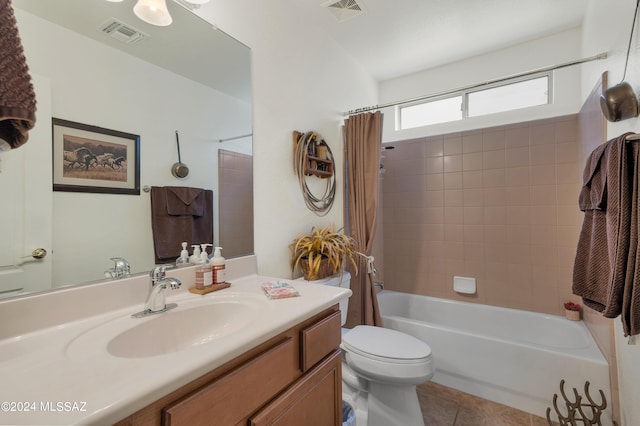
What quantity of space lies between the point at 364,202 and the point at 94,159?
166cm

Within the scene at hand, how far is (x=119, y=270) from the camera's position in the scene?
3.07 ft

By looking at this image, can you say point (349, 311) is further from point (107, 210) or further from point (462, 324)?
point (107, 210)

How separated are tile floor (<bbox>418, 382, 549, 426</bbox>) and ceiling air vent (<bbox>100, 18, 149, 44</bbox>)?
2341mm

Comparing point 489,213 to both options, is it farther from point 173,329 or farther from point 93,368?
point 93,368

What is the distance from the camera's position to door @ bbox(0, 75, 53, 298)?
738 millimetres

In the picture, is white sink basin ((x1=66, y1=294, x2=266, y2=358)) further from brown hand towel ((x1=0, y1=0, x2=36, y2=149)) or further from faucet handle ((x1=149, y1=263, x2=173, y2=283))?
brown hand towel ((x1=0, y1=0, x2=36, y2=149))

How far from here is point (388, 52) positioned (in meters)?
2.36

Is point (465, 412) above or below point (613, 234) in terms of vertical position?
below

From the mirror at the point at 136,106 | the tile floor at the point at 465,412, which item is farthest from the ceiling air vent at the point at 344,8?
the tile floor at the point at 465,412

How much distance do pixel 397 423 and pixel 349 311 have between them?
0.81 m

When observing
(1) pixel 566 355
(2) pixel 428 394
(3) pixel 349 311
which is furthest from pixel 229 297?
(1) pixel 566 355

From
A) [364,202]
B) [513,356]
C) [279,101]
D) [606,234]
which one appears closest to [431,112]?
[364,202]
